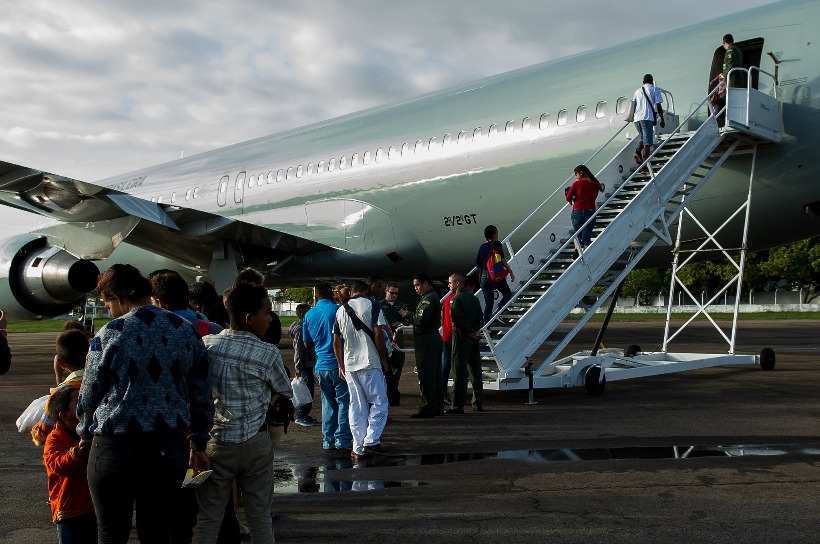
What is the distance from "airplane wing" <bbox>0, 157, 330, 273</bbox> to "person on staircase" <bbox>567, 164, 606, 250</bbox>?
6.52 m

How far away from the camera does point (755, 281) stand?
63000 mm

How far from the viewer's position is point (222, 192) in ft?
63.7

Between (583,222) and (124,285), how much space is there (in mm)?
8565

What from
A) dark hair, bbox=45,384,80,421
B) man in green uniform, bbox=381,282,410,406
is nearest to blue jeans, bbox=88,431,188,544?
dark hair, bbox=45,384,80,421

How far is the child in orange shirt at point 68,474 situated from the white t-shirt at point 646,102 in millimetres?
9686

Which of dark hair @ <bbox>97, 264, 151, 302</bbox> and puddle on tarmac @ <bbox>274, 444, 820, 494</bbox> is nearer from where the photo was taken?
Result: dark hair @ <bbox>97, 264, 151, 302</bbox>

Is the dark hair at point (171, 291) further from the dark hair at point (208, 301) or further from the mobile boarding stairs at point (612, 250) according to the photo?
the mobile boarding stairs at point (612, 250)

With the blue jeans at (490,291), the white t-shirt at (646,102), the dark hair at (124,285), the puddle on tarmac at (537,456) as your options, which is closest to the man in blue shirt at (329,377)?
the puddle on tarmac at (537,456)

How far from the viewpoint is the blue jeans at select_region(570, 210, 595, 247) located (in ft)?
37.0

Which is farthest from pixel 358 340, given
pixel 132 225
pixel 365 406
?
pixel 132 225

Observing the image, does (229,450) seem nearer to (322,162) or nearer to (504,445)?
(504,445)

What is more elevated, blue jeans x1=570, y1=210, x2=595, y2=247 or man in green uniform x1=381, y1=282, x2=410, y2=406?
blue jeans x1=570, y1=210, x2=595, y2=247

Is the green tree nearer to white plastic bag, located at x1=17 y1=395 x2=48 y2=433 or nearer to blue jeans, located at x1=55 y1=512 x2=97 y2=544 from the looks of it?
white plastic bag, located at x1=17 y1=395 x2=48 y2=433

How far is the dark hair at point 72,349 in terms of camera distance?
162 inches
